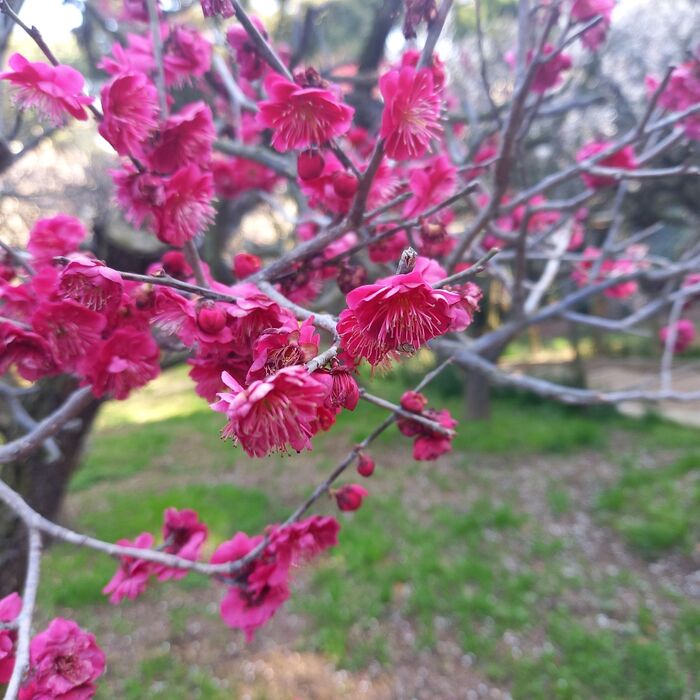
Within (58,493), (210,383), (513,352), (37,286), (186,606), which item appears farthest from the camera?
(513,352)

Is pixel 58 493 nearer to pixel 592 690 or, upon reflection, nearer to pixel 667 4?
pixel 592 690

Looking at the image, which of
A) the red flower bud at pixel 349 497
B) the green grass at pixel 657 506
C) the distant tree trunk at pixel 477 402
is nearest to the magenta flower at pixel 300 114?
the red flower bud at pixel 349 497

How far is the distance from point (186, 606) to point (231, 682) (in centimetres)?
79

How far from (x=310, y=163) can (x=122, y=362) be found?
468mm

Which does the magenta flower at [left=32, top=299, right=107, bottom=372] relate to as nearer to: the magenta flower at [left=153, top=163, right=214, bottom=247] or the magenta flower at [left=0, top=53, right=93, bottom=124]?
the magenta flower at [left=153, top=163, right=214, bottom=247]

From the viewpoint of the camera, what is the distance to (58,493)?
2832mm

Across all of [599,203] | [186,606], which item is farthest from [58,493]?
[599,203]

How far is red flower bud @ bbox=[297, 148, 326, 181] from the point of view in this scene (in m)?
0.87

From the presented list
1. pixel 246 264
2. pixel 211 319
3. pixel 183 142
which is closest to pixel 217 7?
pixel 183 142

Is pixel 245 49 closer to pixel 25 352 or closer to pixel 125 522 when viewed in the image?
pixel 25 352

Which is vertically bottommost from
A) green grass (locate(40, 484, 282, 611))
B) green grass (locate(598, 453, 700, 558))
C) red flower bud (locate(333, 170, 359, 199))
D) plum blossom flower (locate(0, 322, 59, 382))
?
green grass (locate(40, 484, 282, 611))

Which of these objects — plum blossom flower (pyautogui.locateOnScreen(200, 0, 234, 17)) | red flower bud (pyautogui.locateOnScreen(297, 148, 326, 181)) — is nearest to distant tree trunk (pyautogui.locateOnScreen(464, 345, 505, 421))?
red flower bud (pyautogui.locateOnScreen(297, 148, 326, 181))

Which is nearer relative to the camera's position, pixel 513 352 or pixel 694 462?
pixel 694 462

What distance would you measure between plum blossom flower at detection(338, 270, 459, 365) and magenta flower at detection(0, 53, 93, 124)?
1.97 ft
